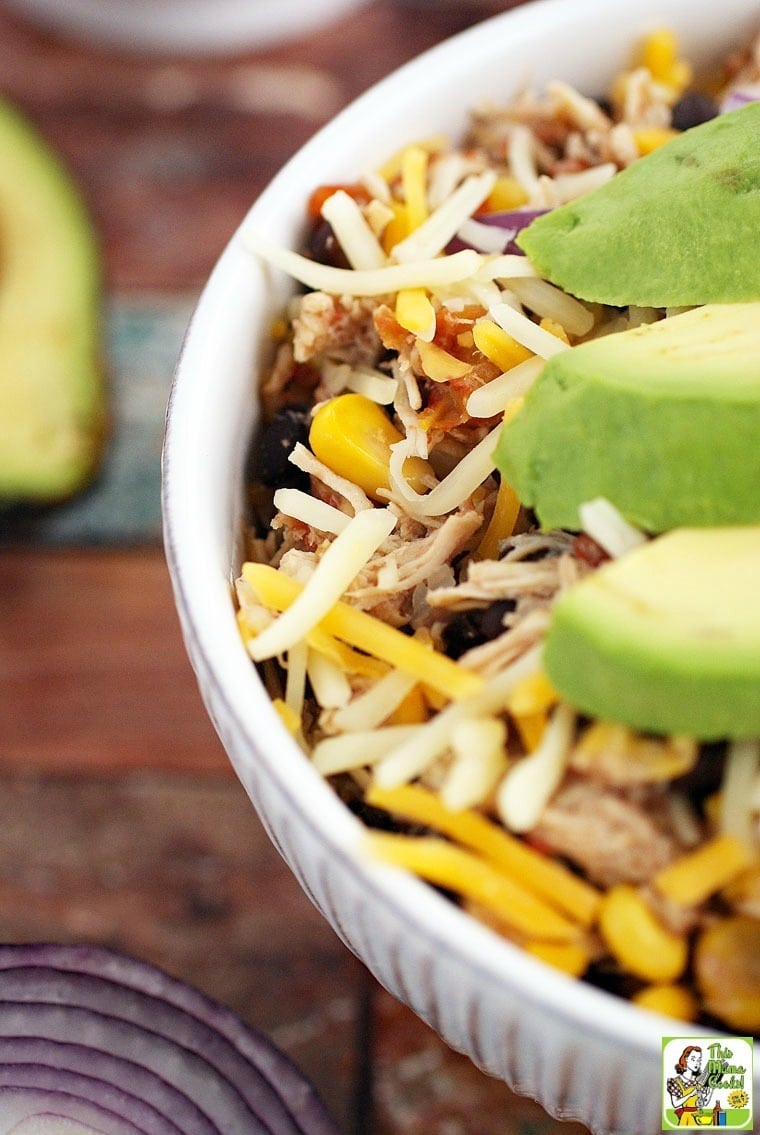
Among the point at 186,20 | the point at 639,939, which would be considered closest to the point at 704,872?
the point at 639,939

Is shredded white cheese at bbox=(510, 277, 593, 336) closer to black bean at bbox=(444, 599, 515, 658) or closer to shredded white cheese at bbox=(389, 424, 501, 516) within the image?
shredded white cheese at bbox=(389, 424, 501, 516)

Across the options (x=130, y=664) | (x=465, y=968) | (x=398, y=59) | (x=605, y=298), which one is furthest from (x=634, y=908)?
(x=398, y=59)

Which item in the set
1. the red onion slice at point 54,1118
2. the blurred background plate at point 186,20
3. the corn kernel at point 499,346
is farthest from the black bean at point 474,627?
the blurred background plate at point 186,20

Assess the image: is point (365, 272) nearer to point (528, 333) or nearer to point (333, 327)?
point (333, 327)

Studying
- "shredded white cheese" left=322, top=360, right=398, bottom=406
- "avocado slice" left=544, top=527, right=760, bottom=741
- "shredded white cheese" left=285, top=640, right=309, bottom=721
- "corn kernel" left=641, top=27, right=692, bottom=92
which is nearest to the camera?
"avocado slice" left=544, top=527, right=760, bottom=741

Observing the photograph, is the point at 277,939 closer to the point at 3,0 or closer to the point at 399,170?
the point at 399,170

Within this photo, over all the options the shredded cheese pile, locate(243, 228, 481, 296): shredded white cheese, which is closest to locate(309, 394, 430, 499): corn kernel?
the shredded cheese pile
